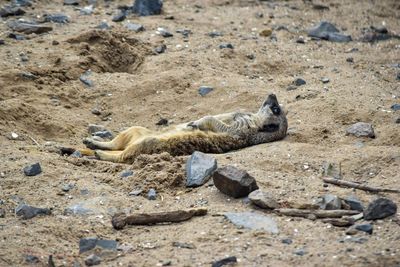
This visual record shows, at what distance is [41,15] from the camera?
954 centimetres

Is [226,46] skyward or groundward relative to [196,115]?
skyward

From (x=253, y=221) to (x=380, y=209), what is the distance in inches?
32.4

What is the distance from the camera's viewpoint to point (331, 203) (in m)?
4.93

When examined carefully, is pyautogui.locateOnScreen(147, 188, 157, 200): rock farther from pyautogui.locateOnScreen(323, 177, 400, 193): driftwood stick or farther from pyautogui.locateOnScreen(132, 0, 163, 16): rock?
pyautogui.locateOnScreen(132, 0, 163, 16): rock

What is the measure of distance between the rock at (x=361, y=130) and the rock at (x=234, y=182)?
75.9 inches

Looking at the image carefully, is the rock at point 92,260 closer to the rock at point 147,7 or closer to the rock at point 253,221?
the rock at point 253,221

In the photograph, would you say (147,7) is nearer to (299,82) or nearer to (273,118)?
(299,82)

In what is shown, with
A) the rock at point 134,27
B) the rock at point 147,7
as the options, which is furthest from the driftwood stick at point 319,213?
the rock at point 147,7

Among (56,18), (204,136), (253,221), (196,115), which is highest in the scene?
(56,18)

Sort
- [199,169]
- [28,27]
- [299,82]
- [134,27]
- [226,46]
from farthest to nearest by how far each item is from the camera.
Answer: [134,27] → [226,46] → [28,27] → [299,82] → [199,169]

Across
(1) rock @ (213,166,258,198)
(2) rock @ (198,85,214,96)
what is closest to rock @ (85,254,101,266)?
(1) rock @ (213,166,258,198)

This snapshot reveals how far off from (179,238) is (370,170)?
6.32 ft

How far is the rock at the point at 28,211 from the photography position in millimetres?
4891

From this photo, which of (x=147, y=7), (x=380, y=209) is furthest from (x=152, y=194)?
(x=147, y=7)
